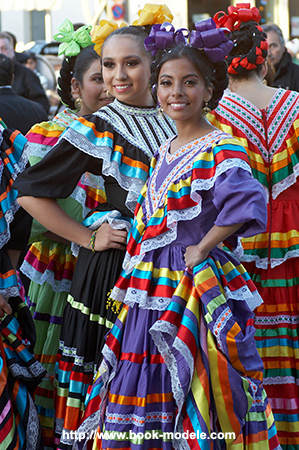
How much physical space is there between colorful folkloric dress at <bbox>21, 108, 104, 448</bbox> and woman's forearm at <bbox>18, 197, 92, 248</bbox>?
39cm

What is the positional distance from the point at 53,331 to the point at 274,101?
1607 millimetres

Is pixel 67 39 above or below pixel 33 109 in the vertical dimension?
above

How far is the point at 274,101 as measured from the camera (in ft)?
10.9

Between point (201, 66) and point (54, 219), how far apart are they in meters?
0.81

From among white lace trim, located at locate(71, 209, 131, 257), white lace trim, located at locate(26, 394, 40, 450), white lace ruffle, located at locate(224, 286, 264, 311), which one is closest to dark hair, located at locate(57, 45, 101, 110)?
white lace trim, located at locate(71, 209, 131, 257)

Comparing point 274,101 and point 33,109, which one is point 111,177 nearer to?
point 274,101

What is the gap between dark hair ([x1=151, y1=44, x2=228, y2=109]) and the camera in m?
2.28

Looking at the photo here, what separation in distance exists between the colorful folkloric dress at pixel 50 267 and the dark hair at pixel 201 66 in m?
0.73

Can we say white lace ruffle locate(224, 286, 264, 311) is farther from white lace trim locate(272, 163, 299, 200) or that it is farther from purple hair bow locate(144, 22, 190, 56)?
white lace trim locate(272, 163, 299, 200)

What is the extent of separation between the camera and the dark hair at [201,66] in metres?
2.28

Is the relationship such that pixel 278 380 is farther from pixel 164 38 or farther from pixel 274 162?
pixel 164 38

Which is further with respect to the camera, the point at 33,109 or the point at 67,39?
the point at 33,109

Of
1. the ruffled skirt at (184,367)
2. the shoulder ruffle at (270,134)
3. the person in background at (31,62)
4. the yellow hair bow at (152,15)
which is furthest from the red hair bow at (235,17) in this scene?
the person in background at (31,62)

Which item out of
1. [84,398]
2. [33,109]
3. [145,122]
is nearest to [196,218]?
[145,122]
